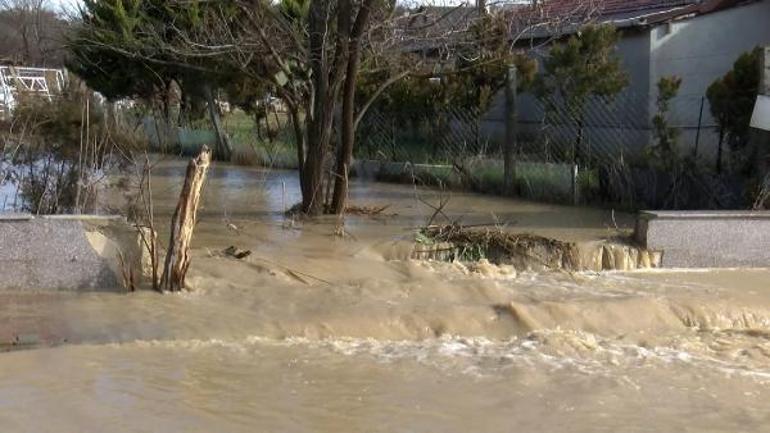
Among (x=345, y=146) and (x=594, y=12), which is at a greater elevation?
(x=594, y=12)

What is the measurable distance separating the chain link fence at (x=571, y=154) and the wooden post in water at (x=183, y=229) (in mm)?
6580

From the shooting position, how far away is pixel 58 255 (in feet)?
27.1

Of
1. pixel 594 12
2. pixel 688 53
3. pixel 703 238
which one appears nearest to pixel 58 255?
pixel 703 238

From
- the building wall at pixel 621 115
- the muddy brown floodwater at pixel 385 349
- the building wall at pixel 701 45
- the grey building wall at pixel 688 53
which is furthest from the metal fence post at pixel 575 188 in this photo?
the building wall at pixel 701 45

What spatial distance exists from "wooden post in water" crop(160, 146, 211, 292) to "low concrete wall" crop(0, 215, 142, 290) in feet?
1.59

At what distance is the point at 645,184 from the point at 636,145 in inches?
96.0

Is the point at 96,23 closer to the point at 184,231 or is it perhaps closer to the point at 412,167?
the point at 412,167

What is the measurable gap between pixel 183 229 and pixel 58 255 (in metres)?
1.17

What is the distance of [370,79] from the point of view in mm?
16828

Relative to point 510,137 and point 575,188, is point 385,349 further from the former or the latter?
point 510,137

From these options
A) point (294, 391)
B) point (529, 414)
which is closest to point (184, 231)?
point (294, 391)

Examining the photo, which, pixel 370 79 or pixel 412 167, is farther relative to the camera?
pixel 370 79

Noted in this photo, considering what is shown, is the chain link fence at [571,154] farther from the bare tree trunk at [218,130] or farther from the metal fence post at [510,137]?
the bare tree trunk at [218,130]

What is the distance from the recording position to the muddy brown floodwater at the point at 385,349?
5707 millimetres
